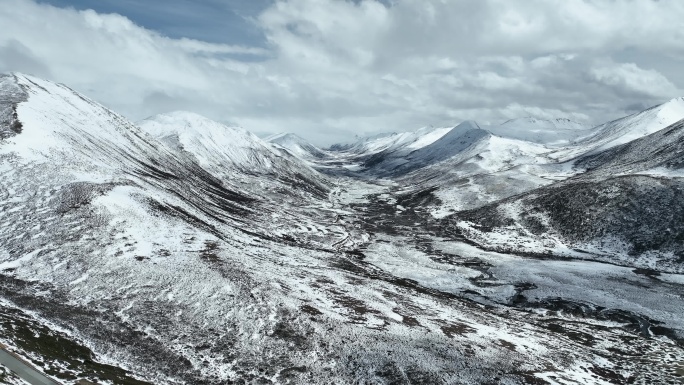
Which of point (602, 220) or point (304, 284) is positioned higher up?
point (602, 220)

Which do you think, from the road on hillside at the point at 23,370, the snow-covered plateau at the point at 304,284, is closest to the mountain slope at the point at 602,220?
the snow-covered plateau at the point at 304,284

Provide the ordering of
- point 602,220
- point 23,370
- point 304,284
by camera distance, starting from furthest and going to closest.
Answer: point 602,220 < point 304,284 < point 23,370

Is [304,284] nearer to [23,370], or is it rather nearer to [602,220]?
[23,370]

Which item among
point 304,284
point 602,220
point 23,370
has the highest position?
point 602,220

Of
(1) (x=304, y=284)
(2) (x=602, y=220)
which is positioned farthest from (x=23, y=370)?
(2) (x=602, y=220)

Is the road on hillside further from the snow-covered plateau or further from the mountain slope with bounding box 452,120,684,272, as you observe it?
the mountain slope with bounding box 452,120,684,272

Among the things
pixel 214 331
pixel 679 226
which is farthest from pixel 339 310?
pixel 679 226

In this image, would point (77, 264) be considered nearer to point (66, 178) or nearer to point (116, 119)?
point (66, 178)

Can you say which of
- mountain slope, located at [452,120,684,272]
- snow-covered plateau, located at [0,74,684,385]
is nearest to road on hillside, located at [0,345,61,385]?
snow-covered plateau, located at [0,74,684,385]
